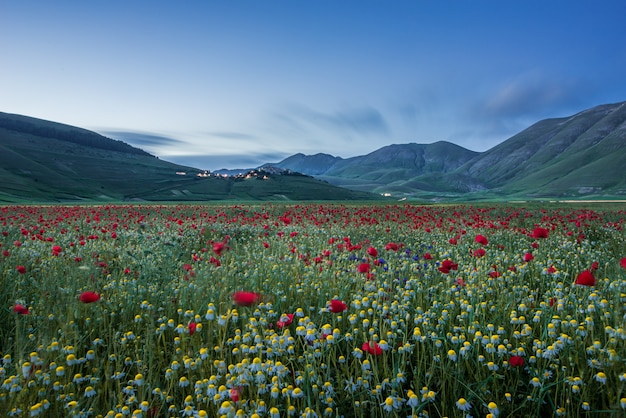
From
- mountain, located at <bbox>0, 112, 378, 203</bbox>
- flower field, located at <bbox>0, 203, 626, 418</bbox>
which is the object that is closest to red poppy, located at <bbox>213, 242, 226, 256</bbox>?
flower field, located at <bbox>0, 203, 626, 418</bbox>

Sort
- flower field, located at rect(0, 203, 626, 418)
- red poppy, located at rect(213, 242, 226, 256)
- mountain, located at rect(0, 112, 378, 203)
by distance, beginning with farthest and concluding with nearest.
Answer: mountain, located at rect(0, 112, 378, 203), red poppy, located at rect(213, 242, 226, 256), flower field, located at rect(0, 203, 626, 418)

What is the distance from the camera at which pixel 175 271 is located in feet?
20.6

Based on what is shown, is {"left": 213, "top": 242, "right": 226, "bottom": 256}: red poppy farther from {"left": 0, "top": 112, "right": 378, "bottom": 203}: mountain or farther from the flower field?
{"left": 0, "top": 112, "right": 378, "bottom": 203}: mountain

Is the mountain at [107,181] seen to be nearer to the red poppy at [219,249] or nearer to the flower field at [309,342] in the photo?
the flower field at [309,342]

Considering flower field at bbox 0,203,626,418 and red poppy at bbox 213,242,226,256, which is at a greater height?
red poppy at bbox 213,242,226,256

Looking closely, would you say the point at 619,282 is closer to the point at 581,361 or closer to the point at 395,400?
the point at 581,361

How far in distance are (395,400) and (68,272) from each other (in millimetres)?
6318

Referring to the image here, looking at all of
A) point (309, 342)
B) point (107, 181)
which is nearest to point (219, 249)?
point (309, 342)

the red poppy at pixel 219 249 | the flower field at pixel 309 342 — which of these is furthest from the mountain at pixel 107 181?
the red poppy at pixel 219 249

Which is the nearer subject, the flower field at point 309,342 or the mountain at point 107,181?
the flower field at point 309,342

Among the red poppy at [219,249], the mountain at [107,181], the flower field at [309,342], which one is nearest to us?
Answer: the flower field at [309,342]

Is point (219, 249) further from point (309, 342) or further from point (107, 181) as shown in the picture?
point (107, 181)

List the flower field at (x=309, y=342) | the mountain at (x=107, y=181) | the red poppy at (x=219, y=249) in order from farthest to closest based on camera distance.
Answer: the mountain at (x=107, y=181) < the red poppy at (x=219, y=249) < the flower field at (x=309, y=342)

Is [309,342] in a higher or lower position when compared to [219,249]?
lower
